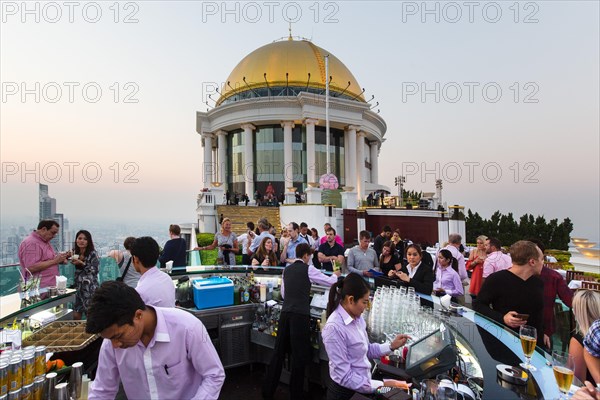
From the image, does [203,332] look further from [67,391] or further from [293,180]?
[293,180]

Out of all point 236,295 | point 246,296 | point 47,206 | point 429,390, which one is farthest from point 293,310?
point 47,206

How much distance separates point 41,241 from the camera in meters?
4.88

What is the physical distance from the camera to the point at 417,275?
15.7 ft

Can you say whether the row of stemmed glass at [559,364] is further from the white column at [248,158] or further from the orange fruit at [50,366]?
the white column at [248,158]

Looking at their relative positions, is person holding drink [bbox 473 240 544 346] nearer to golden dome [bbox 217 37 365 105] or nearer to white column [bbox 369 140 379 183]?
golden dome [bbox 217 37 365 105]

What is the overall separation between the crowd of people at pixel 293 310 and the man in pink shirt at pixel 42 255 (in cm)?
2

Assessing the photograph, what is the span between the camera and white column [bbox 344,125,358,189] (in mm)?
31266

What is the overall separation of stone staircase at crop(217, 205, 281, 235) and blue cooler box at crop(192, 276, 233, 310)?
1457cm

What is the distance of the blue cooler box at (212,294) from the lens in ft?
15.2

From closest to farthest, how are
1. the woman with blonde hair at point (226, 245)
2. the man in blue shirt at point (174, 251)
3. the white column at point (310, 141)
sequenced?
the man in blue shirt at point (174, 251)
the woman with blonde hair at point (226, 245)
the white column at point (310, 141)

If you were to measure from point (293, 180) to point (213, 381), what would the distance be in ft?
96.8

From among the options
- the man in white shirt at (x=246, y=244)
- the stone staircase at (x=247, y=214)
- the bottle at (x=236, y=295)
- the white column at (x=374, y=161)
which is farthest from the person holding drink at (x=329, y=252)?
the white column at (x=374, y=161)

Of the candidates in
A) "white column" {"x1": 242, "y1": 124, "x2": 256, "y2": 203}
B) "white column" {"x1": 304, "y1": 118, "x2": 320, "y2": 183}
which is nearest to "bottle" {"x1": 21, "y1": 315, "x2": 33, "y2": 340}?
"white column" {"x1": 304, "y1": 118, "x2": 320, "y2": 183}

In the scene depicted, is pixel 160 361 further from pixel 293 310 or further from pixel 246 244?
pixel 246 244
